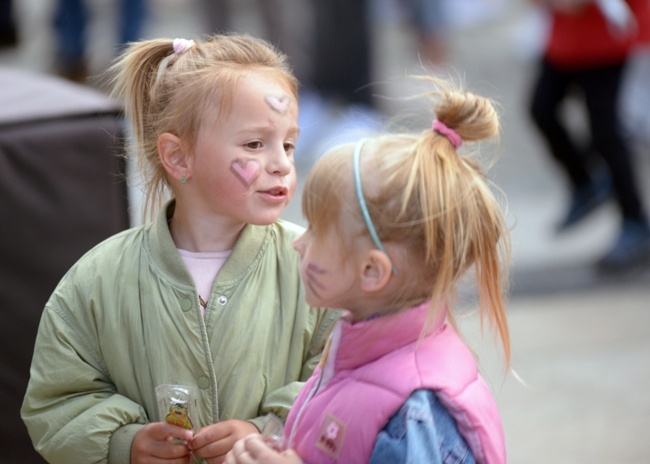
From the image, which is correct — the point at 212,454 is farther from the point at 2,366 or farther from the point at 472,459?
the point at 2,366

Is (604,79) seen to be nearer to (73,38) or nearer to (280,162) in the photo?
(280,162)

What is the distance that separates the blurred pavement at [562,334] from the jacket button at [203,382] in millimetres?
511

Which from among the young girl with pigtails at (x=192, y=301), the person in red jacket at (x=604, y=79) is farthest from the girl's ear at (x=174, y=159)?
the person in red jacket at (x=604, y=79)

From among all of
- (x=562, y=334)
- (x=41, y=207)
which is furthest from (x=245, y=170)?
(x=562, y=334)

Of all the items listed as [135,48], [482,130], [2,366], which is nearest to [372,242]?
[482,130]

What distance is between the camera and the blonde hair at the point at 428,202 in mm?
1718

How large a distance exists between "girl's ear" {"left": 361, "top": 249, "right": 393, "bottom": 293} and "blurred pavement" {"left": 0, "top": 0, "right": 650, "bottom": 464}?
1.28ft

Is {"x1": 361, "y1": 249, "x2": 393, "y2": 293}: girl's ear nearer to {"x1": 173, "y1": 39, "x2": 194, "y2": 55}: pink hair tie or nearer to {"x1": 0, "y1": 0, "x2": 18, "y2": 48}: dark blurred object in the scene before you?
{"x1": 173, "y1": 39, "x2": 194, "y2": 55}: pink hair tie

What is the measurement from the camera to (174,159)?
2.04 m

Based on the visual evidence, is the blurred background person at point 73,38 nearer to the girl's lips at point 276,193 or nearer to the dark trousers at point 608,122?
the dark trousers at point 608,122

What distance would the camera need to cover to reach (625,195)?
5164 millimetres

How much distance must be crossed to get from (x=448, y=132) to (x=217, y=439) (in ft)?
2.18

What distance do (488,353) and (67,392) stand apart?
266 centimetres

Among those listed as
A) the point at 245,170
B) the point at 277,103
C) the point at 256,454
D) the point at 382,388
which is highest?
the point at 277,103
